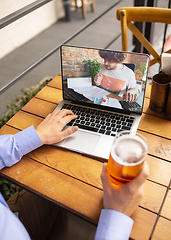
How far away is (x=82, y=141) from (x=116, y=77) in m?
0.28

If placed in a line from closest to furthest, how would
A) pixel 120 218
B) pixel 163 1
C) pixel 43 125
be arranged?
pixel 120 218 < pixel 43 125 < pixel 163 1

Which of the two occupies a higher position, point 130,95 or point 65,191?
point 130,95

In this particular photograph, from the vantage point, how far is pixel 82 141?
2.77 ft

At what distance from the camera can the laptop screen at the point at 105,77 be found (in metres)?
0.84

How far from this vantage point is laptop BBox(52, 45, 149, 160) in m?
0.83

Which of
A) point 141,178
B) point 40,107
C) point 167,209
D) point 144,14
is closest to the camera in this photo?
point 141,178

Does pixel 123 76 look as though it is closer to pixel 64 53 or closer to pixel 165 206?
pixel 64 53

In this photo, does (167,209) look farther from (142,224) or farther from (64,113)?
(64,113)

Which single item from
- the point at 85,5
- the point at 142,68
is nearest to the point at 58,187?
the point at 142,68

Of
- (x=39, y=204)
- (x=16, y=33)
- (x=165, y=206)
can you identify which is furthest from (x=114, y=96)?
(x=16, y=33)

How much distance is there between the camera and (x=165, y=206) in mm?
659

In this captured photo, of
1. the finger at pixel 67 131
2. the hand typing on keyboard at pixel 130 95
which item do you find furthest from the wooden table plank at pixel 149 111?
the finger at pixel 67 131

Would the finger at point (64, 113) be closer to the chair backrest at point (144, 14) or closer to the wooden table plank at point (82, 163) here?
the wooden table plank at point (82, 163)

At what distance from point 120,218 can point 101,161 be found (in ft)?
0.75
